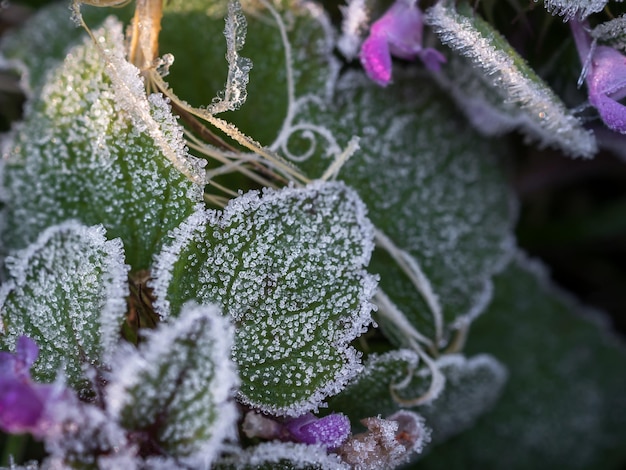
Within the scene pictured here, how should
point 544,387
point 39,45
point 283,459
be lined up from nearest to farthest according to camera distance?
point 283,459 < point 39,45 < point 544,387

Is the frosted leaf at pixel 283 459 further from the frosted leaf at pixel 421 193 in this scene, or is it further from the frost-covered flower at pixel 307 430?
the frosted leaf at pixel 421 193

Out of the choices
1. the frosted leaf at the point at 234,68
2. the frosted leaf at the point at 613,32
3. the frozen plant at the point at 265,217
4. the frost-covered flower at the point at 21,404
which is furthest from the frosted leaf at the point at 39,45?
the frosted leaf at the point at 613,32

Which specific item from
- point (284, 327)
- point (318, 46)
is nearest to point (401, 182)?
point (318, 46)

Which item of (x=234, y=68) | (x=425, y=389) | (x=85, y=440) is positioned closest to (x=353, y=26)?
(x=234, y=68)

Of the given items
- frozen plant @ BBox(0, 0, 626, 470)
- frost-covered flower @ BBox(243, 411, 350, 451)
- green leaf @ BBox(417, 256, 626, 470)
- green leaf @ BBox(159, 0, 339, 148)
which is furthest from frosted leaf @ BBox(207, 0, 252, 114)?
green leaf @ BBox(417, 256, 626, 470)

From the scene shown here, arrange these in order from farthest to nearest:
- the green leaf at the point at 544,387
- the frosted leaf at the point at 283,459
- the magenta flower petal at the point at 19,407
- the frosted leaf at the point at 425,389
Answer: the green leaf at the point at 544,387 < the frosted leaf at the point at 425,389 < the frosted leaf at the point at 283,459 < the magenta flower petal at the point at 19,407

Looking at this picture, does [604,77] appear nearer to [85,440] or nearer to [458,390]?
[458,390]

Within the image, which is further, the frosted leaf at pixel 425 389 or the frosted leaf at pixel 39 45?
the frosted leaf at pixel 39 45
